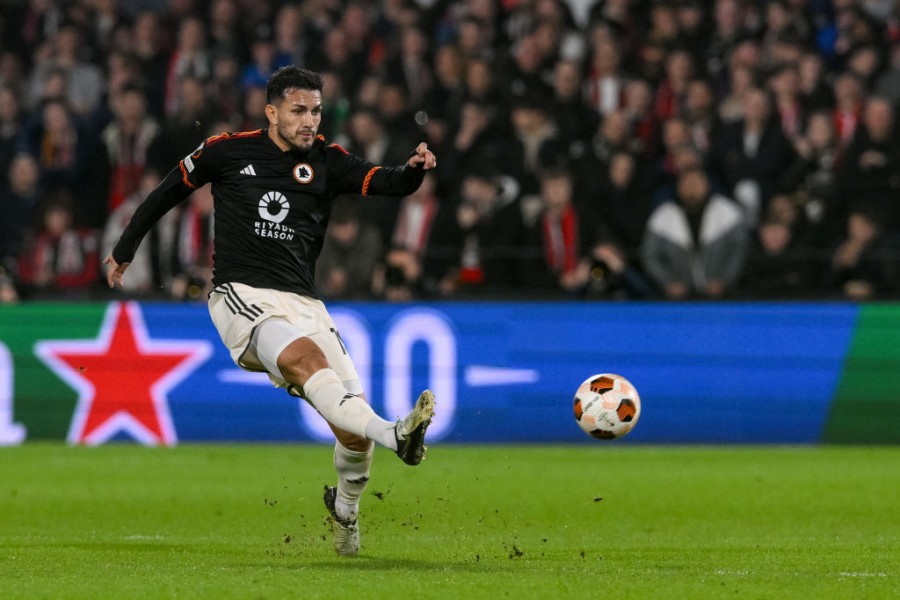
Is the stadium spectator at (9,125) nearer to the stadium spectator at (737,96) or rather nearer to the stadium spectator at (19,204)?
the stadium spectator at (19,204)

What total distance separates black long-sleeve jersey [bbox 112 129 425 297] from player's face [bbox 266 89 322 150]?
15cm

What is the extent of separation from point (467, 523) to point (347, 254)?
6.18 m

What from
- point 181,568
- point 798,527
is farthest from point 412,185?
point 798,527

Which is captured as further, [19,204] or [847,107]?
[19,204]

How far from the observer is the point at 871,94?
650 inches

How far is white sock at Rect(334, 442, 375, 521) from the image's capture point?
8.17 meters

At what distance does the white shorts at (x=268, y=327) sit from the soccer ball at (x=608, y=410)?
1303 mm

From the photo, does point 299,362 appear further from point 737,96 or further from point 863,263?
point 737,96

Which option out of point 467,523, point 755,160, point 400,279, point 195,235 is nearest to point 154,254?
point 195,235

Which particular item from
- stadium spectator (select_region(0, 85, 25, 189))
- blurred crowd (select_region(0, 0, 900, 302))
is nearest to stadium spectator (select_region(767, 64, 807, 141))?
blurred crowd (select_region(0, 0, 900, 302))

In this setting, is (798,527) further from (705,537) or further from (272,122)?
(272,122)

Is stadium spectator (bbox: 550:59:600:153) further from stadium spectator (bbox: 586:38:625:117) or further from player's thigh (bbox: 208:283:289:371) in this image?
player's thigh (bbox: 208:283:289:371)

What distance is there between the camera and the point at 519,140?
16.3 meters

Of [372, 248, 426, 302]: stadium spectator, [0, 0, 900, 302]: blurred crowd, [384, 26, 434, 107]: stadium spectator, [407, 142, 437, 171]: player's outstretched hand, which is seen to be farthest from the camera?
[384, 26, 434, 107]: stadium spectator
